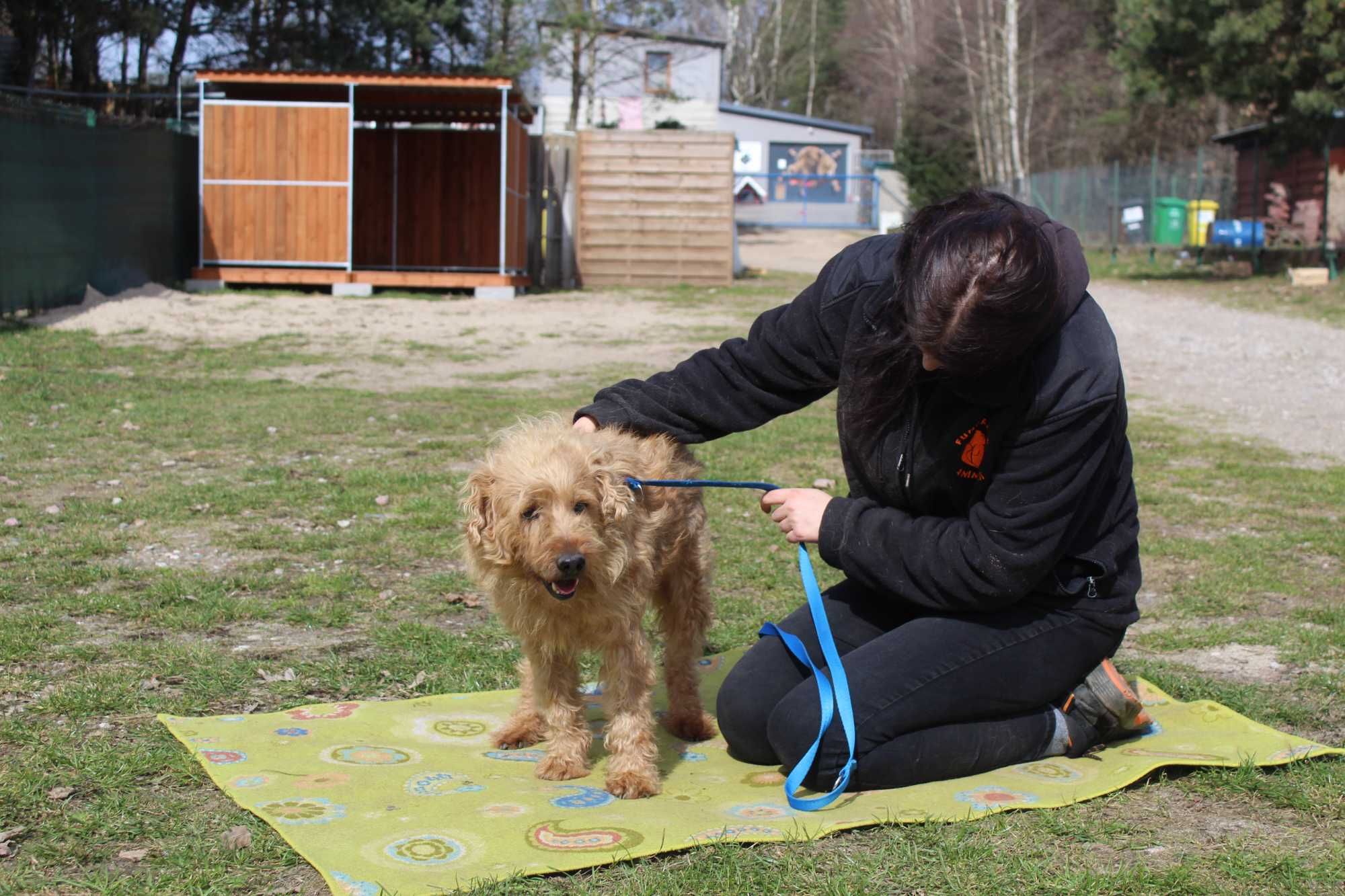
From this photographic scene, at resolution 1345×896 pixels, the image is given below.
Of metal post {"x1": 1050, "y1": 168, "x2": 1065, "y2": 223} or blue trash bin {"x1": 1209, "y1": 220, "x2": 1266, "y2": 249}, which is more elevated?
metal post {"x1": 1050, "y1": 168, "x2": 1065, "y2": 223}

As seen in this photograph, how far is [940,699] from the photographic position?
370 centimetres

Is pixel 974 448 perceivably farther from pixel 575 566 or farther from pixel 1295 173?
pixel 1295 173

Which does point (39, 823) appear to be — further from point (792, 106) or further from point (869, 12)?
point (792, 106)

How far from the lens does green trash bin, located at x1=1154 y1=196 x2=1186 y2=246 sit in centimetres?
3350

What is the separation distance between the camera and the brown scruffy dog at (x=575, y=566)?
3.61 m

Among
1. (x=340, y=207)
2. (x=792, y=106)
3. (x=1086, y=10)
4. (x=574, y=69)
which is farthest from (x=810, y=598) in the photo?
(x=792, y=106)

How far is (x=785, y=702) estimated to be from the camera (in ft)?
12.5

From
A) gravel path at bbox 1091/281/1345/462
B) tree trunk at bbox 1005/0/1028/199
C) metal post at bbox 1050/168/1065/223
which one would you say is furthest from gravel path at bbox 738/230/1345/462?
tree trunk at bbox 1005/0/1028/199

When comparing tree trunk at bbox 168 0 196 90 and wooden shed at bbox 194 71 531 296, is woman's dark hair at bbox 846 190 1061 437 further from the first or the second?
tree trunk at bbox 168 0 196 90

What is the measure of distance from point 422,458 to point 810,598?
199 inches

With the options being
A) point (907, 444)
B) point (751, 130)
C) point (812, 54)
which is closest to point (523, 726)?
point (907, 444)

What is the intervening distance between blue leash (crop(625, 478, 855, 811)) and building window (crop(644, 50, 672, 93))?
44937mm

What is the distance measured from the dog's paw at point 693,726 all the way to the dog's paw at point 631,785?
58cm

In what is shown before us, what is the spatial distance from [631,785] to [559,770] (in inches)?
11.2
